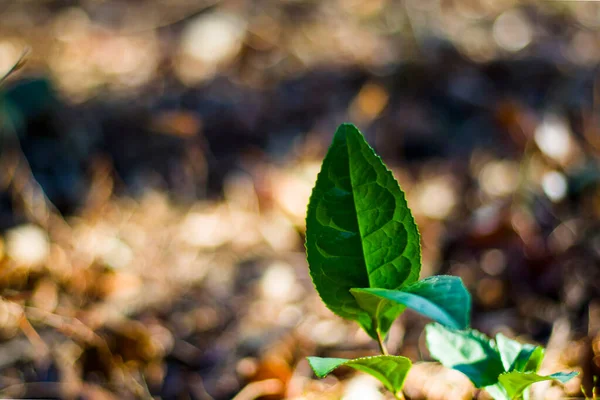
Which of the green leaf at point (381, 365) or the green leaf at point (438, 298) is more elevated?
the green leaf at point (438, 298)

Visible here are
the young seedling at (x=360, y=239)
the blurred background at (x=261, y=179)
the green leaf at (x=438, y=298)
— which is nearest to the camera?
the green leaf at (x=438, y=298)

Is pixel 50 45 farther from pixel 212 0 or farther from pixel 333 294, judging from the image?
pixel 333 294

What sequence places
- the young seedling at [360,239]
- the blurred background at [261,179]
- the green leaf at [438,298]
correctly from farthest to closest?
1. the blurred background at [261,179]
2. the young seedling at [360,239]
3. the green leaf at [438,298]

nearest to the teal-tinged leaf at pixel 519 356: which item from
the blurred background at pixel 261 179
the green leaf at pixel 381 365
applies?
the green leaf at pixel 381 365

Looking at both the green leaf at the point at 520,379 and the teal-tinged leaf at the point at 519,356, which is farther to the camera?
the teal-tinged leaf at the point at 519,356

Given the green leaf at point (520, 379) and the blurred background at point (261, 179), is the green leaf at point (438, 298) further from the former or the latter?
the blurred background at point (261, 179)

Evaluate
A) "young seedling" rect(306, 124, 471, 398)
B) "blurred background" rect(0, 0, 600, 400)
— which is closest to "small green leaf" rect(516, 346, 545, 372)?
"young seedling" rect(306, 124, 471, 398)
